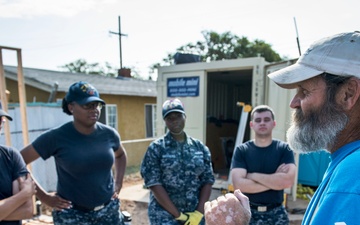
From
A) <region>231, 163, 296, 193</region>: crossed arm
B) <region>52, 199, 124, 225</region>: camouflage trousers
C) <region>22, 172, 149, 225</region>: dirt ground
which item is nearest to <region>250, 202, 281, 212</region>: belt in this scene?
<region>231, 163, 296, 193</region>: crossed arm

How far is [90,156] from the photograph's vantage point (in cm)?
243

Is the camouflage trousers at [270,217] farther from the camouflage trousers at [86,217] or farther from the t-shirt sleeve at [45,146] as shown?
the t-shirt sleeve at [45,146]

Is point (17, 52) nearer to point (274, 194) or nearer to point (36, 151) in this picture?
point (36, 151)

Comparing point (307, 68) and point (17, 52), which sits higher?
point (17, 52)

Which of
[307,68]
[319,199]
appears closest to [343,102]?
[307,68]

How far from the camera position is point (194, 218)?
231 cm

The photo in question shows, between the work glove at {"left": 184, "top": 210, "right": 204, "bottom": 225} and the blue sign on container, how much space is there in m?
3.77

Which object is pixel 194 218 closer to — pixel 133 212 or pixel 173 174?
pixel 173 174

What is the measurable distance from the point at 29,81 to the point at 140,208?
7144 millimetres

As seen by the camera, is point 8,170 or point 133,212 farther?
point 133,212

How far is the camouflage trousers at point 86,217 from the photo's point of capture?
2.36 metres

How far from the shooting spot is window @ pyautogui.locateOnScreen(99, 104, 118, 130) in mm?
10734

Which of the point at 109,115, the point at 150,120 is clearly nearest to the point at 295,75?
the point at 109,115

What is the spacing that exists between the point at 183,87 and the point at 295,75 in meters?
5.03
